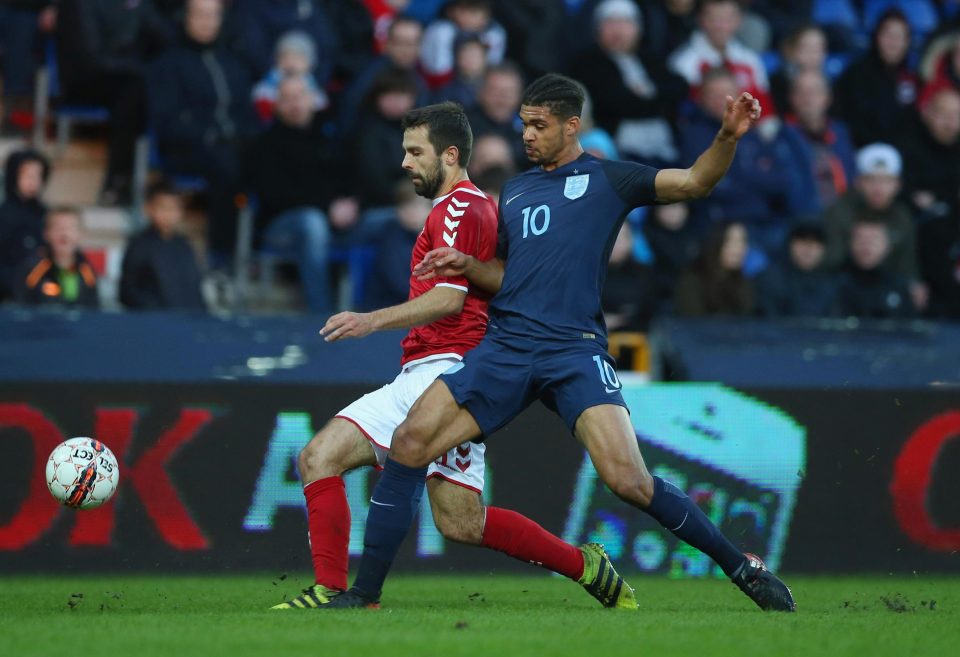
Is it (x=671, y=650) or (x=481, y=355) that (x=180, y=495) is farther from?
(x=671, y=650)

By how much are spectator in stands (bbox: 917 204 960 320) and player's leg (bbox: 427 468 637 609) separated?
6876 millimetres

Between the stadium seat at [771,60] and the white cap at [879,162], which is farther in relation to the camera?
the stadium seat at [771,60]

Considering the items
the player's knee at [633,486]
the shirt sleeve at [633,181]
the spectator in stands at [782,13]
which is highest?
the spectator in stands at [782,13]

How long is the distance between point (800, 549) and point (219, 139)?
225 inches

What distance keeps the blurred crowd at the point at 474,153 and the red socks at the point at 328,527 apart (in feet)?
14.9

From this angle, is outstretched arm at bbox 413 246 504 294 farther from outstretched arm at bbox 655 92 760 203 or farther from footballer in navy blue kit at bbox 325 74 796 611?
outstretched arm at bbox 655 92 760 203

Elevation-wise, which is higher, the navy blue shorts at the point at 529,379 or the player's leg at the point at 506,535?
the navy blue shorts at the point at 529,379

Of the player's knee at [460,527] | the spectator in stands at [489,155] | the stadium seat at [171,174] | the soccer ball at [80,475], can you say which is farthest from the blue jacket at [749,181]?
the soccer ball at [80,475]

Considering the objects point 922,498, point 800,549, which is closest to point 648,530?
point 800,549

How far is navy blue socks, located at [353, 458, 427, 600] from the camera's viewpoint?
690 cm

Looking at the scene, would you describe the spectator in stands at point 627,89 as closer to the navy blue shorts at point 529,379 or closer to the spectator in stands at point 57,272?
the spectator in stands at point 57,272

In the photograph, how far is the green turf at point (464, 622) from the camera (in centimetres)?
569

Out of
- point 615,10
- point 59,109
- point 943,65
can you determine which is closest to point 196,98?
point 59,109

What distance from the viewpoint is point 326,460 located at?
7180mm
